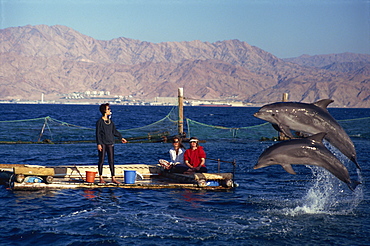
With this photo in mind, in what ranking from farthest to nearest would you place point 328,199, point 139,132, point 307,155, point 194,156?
point 139,132 < point 194,156 < point 328,199 < point 307,155

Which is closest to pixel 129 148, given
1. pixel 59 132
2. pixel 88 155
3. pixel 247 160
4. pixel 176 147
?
pixel 88 155

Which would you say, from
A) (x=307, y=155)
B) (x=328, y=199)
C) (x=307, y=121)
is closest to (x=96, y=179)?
(x=328, y=199)

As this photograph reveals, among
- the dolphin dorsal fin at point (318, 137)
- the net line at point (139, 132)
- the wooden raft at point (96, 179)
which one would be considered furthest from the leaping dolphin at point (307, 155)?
the net line at point (139, 132)

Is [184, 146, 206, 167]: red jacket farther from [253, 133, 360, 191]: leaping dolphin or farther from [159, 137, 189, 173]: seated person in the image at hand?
[253, 133, 360, 191]: leaping dolphin

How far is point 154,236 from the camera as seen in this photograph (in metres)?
11.5

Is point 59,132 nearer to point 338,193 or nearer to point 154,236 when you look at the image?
point 338,193

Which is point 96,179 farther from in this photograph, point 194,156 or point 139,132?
point 139,132

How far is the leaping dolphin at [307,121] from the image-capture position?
1134 centimetres

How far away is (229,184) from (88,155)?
49.3ft

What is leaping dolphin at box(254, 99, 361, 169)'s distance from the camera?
11336 mm

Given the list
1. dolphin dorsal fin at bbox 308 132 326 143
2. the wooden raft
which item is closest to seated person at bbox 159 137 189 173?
the wooden raft

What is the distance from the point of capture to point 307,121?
11.6 meters

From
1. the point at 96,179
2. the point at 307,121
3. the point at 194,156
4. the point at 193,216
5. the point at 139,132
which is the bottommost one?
the point at 193,216

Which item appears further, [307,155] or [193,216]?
[193,216]
